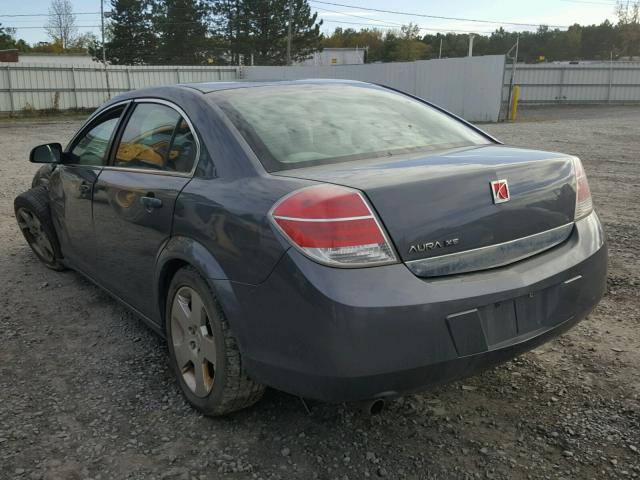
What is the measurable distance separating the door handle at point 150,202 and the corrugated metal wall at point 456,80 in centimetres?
2202

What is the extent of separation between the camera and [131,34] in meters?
55.8

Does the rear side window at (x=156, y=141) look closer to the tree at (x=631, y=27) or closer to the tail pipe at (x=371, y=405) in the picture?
the tail pipe at (x=371, y=405)

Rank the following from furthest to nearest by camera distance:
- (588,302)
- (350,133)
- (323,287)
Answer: (350,133) < (588,302) < (323,287)

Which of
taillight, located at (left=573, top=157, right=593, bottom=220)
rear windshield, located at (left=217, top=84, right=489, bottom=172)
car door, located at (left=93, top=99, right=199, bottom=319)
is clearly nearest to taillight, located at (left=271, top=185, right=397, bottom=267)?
rear windshield, located at (left=217, top=84, right=489, bottom=172)

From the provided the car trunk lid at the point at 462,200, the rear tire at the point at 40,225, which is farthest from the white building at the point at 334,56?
the car trunk lid at the point at 462,200

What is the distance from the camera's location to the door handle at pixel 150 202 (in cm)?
291

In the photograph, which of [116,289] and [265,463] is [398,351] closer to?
[265,463]

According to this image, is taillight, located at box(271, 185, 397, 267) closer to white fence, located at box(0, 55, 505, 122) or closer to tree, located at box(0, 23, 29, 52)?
white fence, located at box(0, 55, 505, 122)

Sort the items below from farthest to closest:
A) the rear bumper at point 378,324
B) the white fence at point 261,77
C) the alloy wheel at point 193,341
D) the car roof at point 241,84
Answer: the white fence at point 261,77 < the car roof at point 241,84 < the alloy wheel at point 193,341 < the rear bumper at point 378,324

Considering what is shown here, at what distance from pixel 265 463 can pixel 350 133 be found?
5.16ft

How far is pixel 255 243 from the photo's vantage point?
225 cm

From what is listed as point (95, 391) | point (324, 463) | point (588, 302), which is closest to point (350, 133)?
point (588, 302)

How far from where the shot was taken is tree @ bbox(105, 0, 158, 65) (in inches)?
2188

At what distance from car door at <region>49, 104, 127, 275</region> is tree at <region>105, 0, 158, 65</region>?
185 ft
